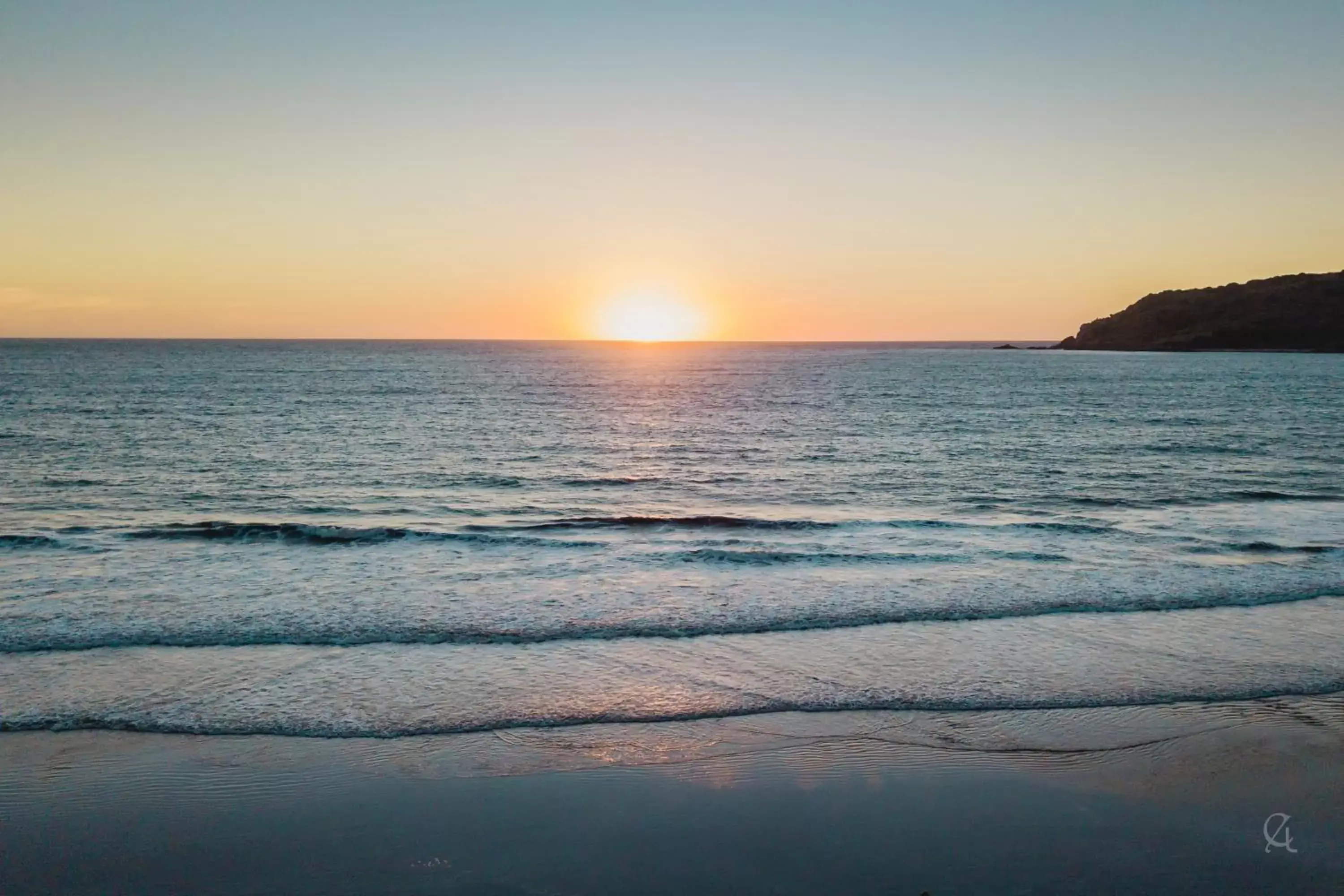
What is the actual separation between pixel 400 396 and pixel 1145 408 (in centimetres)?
6033

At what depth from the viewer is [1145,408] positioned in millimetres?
62812

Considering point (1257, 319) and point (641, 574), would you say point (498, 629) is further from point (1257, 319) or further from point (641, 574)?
point (1257, 319)

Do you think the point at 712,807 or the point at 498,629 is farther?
the point at 498,629

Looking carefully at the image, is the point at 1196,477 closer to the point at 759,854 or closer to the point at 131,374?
the point at 759,854

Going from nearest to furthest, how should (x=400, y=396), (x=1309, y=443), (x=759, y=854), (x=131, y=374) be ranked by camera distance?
(x=759, y=854) → (x=1309, y=443) → (x=400, y=396) → (x=131, y=374)

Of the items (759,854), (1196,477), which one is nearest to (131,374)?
(1196,477)

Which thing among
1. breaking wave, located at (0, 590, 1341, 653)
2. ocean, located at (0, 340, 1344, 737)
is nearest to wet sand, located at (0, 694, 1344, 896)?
ocean, located at (0, 340, 1344, 737)

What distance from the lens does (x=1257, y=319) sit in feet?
571
